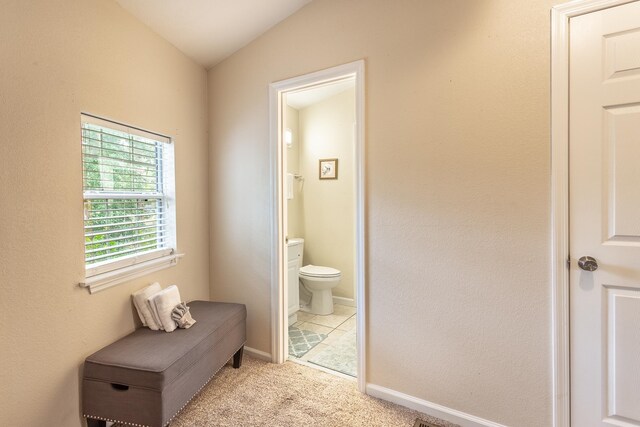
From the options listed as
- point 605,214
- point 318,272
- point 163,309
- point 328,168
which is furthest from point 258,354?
point 605,214

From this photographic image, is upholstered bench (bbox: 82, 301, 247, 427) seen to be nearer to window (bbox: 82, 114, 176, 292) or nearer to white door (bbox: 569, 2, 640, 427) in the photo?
window (bbox: 82, 114, 176, 292)

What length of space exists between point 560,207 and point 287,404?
183 cm

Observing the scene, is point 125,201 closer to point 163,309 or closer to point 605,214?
point 163,309

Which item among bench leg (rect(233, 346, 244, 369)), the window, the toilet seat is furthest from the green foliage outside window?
the toilet seat

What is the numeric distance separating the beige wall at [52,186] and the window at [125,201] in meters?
0.08

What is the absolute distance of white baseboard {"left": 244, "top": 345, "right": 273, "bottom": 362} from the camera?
93.2 inches

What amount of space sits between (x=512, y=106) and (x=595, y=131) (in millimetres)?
359

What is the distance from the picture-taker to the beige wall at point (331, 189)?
11.7 feet

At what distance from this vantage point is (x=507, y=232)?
1.56 metres

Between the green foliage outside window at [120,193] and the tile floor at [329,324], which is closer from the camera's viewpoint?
the green foliage outside window at [120,193]

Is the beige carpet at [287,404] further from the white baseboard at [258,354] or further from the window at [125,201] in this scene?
the window at [125,201]

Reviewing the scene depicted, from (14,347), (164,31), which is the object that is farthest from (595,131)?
(14,347)

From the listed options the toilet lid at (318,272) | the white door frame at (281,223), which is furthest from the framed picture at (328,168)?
the white door frame at (281,223)

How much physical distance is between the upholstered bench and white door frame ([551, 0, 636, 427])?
72.6 inches
